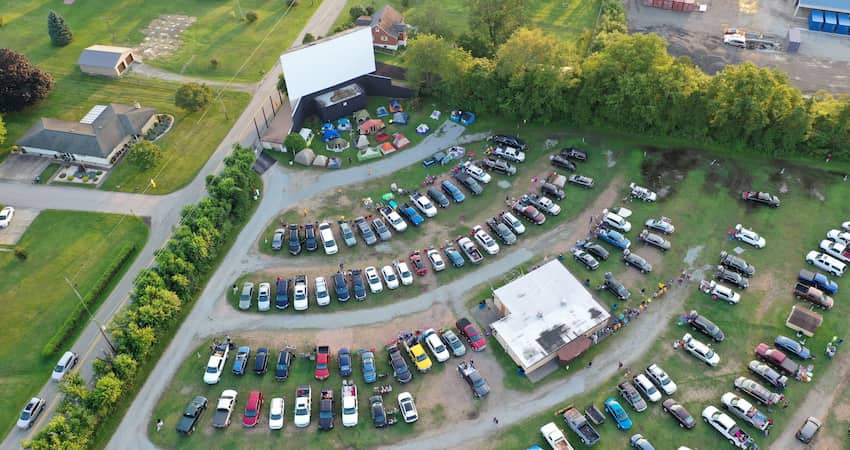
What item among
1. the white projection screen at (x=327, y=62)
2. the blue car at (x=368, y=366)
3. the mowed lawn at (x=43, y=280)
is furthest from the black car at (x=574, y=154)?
the mowed lawn at (x=43, y=280)

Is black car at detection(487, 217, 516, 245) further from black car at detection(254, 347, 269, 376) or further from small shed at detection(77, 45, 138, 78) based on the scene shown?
small shed at detection(77, 45, 138, 78)

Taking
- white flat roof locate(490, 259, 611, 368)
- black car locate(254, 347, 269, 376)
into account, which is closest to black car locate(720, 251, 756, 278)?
white flat roof locate(490, 259, 611, 368)

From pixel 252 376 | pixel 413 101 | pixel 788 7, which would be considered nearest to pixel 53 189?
pixel 252 376

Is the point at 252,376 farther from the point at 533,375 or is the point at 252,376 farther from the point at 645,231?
the point at 645,231

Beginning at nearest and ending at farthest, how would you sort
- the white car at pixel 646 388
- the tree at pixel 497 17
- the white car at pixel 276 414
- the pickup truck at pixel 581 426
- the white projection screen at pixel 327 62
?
1. the pickup truck at pixel 581 426
2. the white car at pixel 276 414
3. the white car at pixel 646 388
4. the white projection screen at pixel 327 62
5. the tree at pixel 497 17

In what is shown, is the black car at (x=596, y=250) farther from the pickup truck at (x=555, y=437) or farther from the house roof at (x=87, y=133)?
the house roof at (x=87, y=133)

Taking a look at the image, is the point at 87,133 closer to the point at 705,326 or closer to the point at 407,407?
the point at 407,407
